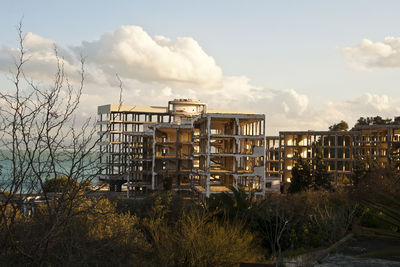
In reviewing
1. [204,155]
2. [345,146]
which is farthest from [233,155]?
[345,146]

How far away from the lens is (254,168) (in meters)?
46.0

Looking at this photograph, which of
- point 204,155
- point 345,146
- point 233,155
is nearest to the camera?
point 233,155

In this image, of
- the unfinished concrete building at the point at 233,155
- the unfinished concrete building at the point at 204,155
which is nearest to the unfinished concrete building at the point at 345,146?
the unfinished concrete building at the point at 204,155

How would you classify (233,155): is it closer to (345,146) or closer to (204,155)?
(204,155)

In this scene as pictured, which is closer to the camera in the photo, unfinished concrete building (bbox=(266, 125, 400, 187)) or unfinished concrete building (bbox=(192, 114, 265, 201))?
unfinished concrete building (bbox=(192, 114, 265, 201))

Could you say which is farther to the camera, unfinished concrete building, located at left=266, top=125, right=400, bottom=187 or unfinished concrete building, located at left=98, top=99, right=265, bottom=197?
unfinished concrete building, located at left=266, top=125, right=400, bottom=187

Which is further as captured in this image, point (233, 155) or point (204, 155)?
point (204, 155)

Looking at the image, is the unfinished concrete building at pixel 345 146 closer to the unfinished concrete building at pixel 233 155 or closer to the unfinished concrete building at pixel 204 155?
the unfinished concrete building at pixel 204 155

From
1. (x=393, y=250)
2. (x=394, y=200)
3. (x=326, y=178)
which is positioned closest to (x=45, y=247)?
(x=393, y=250)

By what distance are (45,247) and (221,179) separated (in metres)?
47.7

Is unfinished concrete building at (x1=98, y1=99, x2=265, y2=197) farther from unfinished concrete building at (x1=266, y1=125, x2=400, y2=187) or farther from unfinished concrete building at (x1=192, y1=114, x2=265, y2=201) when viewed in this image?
unfinished concrete building at (x1=266, y1=125, x2=400, y2=187)

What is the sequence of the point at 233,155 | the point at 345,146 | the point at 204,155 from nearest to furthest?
the point at 233,155
the point at 204,155
the point at 345,146

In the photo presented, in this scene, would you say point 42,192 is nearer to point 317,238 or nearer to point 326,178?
point 317,238

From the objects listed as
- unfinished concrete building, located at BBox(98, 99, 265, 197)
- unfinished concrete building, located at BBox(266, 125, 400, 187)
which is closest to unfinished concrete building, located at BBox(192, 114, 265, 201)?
unfinished concrete building, located at BBox(98, 99, 265, 197)
